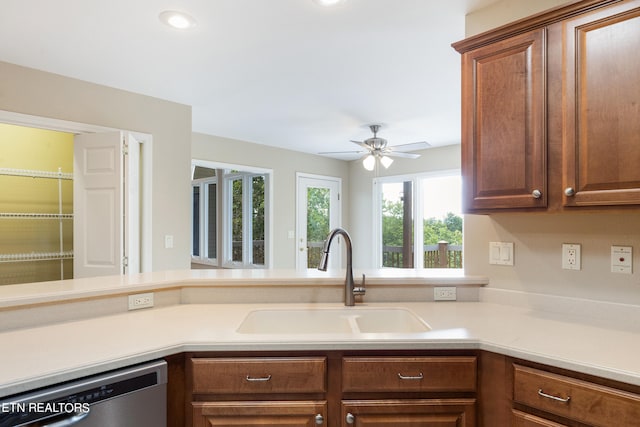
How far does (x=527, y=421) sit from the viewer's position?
1.21m

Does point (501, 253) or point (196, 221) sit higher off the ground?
point (196, 221)

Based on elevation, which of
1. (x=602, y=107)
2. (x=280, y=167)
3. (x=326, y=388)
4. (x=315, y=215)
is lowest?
(x=326, y=388)

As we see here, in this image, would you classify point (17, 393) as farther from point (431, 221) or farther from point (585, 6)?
point (431, 221)

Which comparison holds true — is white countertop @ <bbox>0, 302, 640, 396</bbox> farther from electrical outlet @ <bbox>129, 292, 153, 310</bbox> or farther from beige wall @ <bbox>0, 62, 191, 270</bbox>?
beige wall @ <bbox>0, 62, 191, 270</bbox>

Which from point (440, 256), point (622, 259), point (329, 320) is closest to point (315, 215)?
point (440, 256)

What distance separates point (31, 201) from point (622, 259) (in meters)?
4.36

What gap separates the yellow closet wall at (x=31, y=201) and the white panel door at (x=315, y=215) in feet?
9.78

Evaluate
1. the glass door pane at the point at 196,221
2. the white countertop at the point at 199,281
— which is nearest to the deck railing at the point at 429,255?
the glass door pane at the point at 196,221

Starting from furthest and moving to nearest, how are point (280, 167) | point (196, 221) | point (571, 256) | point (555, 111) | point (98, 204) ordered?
point (196, 221) → point (280, 167) → point (98, 204) → point (571, 256) → point (555, 111)

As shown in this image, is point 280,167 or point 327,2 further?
point 280,167

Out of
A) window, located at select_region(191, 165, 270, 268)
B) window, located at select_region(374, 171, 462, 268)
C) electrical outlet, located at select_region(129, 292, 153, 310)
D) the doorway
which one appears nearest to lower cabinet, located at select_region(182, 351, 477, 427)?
electrical outlet, located at select_region(129, 292, 153, 310)

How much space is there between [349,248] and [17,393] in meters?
1.27

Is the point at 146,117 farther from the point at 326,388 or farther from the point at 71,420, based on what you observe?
the point at 326,388

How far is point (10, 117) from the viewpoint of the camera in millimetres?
2564
